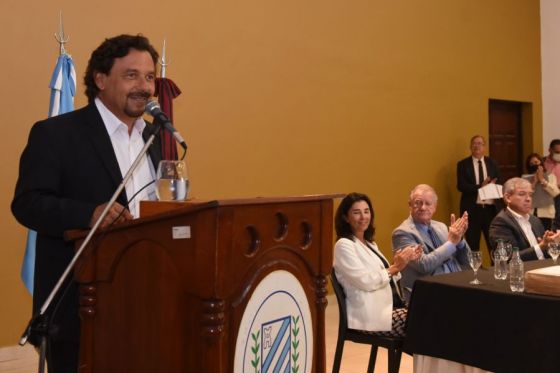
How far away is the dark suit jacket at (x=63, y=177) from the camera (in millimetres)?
2031

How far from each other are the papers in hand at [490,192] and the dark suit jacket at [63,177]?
265 inches

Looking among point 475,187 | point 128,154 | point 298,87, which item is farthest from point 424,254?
point 475,187

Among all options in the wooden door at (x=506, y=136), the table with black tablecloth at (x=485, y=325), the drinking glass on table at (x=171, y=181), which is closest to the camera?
the drinking glass on table at (x=171, y=181)

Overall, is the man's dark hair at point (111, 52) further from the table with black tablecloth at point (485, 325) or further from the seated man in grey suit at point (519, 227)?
the seated man in grey suit at point (519, 227)

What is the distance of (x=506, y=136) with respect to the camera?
10.3m

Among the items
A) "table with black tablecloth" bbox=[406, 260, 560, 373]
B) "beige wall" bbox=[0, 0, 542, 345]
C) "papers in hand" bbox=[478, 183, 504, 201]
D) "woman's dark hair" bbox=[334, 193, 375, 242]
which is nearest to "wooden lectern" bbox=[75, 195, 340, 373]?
"table with black tablecloth" bbox=[406, 260, 560, 373]

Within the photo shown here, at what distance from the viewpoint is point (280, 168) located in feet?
22.8

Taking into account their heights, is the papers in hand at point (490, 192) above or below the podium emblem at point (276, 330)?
above

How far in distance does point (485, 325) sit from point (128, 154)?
1.72 meters

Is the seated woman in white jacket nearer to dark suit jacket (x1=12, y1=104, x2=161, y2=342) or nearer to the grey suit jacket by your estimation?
the grey suit jacket

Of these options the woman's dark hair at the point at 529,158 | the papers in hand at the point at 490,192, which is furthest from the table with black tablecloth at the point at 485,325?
the woman's dark hair at the point at 529,158

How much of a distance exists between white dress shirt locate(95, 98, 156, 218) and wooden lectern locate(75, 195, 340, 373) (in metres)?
0.38

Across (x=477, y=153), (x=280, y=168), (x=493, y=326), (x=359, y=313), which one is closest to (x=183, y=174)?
(x=493, y=326)

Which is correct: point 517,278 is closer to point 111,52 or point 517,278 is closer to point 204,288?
point 204,288
